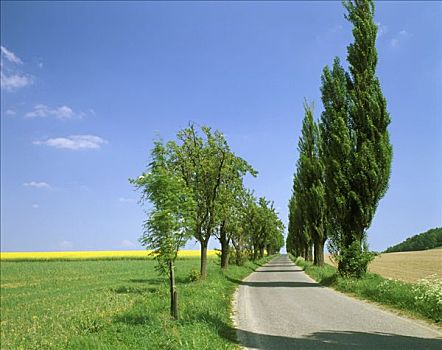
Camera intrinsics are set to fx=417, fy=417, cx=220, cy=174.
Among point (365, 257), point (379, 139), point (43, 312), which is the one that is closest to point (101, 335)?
point (43, 312)

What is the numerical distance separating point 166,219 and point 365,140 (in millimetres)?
16475

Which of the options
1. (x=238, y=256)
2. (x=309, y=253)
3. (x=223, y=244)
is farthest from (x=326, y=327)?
(x=309, y=253)

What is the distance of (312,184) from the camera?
Result: 129 feet

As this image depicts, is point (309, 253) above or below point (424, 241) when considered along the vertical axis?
below

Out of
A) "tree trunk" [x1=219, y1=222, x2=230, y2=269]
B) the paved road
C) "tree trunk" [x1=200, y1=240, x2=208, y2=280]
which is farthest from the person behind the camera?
"tree trunk" [x1=219, y1=222, x2=230, y2=269]

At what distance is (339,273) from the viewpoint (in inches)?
991

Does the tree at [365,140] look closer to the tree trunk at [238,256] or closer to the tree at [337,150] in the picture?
the tree at [337,150]

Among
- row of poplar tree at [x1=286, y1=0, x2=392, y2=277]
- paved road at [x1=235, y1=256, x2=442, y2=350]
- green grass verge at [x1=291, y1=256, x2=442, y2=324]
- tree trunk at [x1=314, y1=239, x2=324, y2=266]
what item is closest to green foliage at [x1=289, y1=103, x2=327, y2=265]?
tree trunk at [x1=314, y1=239, x2=324, y2=266]

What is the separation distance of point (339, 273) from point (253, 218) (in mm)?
35942

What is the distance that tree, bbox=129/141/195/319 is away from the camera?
42.5ft

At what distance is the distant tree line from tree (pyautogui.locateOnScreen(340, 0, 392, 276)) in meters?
116

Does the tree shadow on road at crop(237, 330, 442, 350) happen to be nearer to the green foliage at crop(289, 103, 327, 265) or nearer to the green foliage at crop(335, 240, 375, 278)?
the green foliage at crop(335, 240, 375, 278)

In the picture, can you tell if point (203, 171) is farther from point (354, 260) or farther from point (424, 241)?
point (424, 241)

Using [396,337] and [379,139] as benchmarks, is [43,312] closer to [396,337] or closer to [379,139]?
[396,337]
